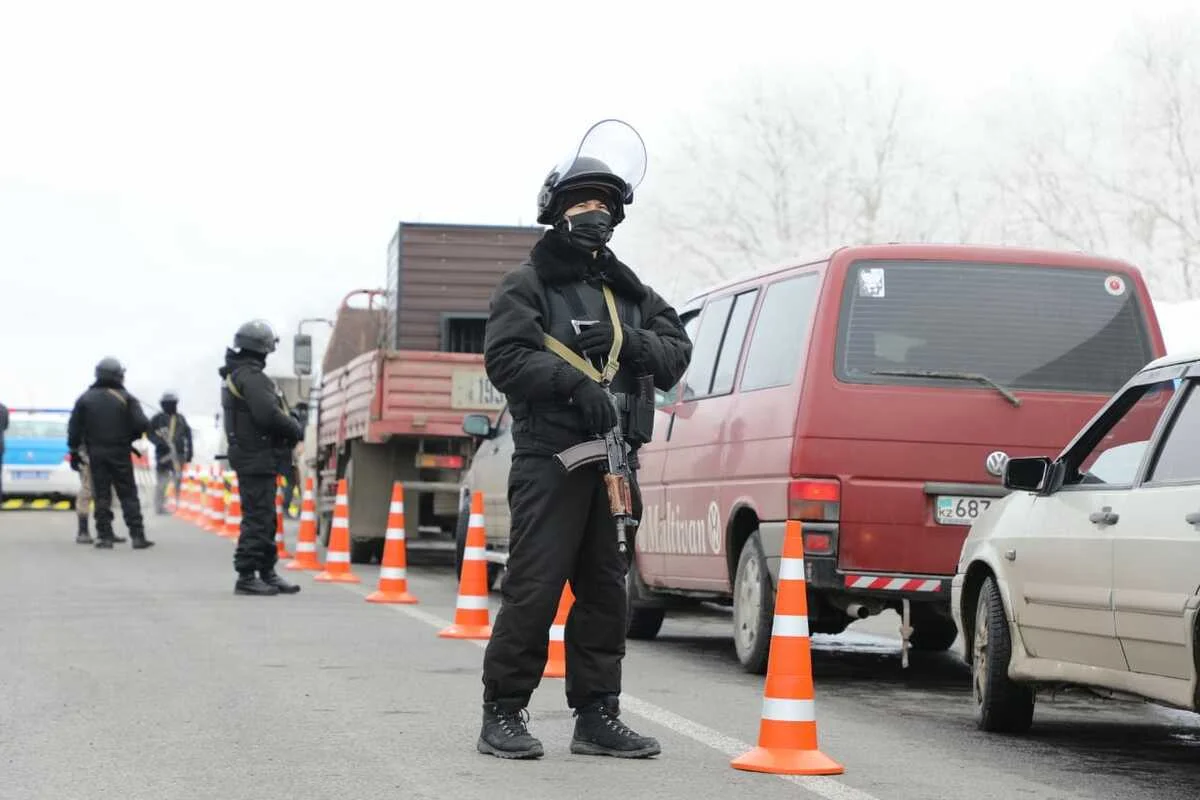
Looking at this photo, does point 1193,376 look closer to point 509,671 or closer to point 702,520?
point 509,671

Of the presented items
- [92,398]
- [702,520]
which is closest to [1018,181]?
[92,398]

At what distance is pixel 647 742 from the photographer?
6754 millimetres

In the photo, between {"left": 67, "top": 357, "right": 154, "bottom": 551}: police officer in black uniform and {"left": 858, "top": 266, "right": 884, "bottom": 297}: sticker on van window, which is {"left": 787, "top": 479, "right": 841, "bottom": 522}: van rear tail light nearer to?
{"left": 858, "top": 266, "right": 884, "bottom": 297}: sticker on van window

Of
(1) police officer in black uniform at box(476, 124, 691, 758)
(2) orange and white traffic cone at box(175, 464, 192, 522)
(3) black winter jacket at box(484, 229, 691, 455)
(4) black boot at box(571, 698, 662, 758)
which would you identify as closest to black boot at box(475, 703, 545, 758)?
(1) police officer in black uniform at box(476, 124, 691, 758)

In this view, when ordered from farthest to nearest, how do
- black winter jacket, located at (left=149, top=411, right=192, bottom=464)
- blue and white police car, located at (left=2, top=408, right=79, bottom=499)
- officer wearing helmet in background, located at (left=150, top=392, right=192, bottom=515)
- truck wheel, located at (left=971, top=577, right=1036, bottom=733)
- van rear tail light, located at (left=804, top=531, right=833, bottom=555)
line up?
blue and white police car, located at (left=2, top=408, right=79, bottom=499) < officer wearing helmet in background, located at (left=150, top=392, right=192, bottom=515) < black winter jacket, located at (left=149, top=411, right=192, bottom=464) < van rear tail light, located at (left=804, top=531, right=833, bottom=555) < truck wheel, located at (left=971, top=577, right=1036, bottom=733)

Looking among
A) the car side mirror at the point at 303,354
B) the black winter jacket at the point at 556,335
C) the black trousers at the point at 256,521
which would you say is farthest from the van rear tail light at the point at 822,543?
the car side mirror at the point at 303,354

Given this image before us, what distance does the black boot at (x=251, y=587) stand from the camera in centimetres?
1453

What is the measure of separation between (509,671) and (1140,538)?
6.94 feet

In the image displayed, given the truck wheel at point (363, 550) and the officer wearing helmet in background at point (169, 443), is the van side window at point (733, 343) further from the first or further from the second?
the officer wearing helmet in background at point (169, 443)

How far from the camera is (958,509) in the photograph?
9094 mm

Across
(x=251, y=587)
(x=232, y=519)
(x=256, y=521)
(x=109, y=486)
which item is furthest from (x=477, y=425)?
(x=232, y=519)

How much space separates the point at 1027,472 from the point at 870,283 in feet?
6.97

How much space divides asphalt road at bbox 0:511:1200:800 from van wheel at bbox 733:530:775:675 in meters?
0.15

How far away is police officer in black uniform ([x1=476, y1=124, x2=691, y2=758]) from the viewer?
21.7ft
